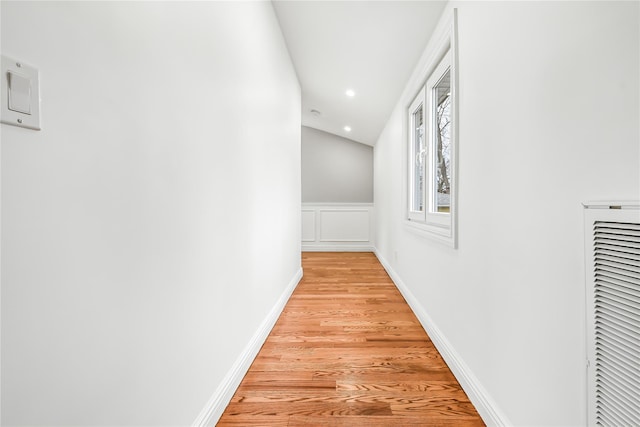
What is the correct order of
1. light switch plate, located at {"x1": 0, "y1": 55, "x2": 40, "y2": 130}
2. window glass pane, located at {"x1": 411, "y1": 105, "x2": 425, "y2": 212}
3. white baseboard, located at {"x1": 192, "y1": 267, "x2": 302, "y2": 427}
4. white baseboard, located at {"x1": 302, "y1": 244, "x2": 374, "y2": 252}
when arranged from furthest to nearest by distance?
white baseboard, located at {"x1": 302, "y1": 244, "x2": 374, "y2": 252}
window glass pane, located at {"x1": 411, "y1": 105, "x2": 425, "y2": 212}
white baseboard, located at {"x1": 192, "y1": 267, "x2": 302, "y2": 427}
light switch plate, located at {"x1": 0, "y1": 55, "x2": 40, "y2": 130}

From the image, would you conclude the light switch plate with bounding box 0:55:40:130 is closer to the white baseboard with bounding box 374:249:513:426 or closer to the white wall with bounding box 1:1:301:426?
the white wall with bounding box 1:1:301:426

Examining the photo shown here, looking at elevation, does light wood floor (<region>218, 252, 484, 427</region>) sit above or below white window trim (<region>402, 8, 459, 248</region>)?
below

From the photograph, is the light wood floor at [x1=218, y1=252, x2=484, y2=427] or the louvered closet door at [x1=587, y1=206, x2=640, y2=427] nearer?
the louvered closet door at [x1=587, y1=206, x2=640, y2=427]

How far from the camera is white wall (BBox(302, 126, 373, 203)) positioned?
607 centimetres

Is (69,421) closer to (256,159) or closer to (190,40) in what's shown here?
(190,40)

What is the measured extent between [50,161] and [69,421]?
1.64 feet

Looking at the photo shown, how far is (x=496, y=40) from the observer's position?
3.94 ft

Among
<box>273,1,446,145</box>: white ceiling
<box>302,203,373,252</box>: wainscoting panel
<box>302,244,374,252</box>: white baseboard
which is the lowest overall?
<box>302,244,374,252</box>: white baseboard

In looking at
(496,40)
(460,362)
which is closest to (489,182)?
(496,40)

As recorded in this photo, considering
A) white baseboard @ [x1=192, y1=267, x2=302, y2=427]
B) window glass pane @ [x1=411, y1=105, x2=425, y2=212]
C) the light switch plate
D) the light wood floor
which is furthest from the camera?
window glass pane @ [x1=411, y1=105, x2=425, y2=212]

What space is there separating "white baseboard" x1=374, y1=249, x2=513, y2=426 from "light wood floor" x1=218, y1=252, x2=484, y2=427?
0.13ft

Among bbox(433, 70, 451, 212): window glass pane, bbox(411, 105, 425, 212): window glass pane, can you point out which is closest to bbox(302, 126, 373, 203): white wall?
bbox(411, 105, 425, 212): window glass pane

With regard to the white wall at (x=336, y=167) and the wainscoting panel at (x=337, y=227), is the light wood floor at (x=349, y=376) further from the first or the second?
the white wall at (x=336, y=167)

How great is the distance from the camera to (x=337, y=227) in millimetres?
6078
